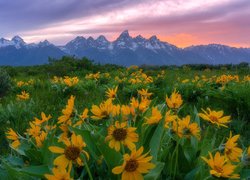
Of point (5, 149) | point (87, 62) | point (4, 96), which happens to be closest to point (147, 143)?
point (5, 149)

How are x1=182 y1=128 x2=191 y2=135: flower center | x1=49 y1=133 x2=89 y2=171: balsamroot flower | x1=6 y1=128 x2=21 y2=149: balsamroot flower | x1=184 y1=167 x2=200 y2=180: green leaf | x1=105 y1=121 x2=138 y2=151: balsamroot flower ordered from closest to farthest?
x1=49 y1=133 x2=89 y2=171: balsamroot flower, x1=105 y1=121 x2=138 y2=151: balsamroot flower, x1=182 y1=128 x2=191 y2=135: flower center, x1=184 y1=167 x2=200 y2=180: green leaf, x1=6 y1=128 x2=21 y2=149: balsamroot flower

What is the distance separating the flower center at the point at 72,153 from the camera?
183 cm

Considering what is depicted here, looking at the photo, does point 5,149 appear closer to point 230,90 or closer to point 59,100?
point 59,100

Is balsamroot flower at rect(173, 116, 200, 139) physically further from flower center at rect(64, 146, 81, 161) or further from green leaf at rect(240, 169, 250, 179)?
flower center at rect(64, 146, 81, 161)

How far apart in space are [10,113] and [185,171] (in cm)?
373

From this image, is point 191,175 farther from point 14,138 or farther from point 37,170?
point 14,138

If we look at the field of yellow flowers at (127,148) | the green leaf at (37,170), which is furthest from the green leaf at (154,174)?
the green leaf at (37,170)

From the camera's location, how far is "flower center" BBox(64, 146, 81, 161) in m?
1.83

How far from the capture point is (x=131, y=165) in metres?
1.72

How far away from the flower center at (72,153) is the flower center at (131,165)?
0.27 m

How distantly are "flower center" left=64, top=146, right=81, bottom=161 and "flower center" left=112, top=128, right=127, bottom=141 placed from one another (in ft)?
0.66

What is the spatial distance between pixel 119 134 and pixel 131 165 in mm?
245

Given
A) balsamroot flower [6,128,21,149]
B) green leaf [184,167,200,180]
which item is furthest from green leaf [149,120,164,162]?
balsamroot flower [6,128,21,149]

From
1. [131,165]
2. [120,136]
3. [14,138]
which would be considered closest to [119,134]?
[120,136]
